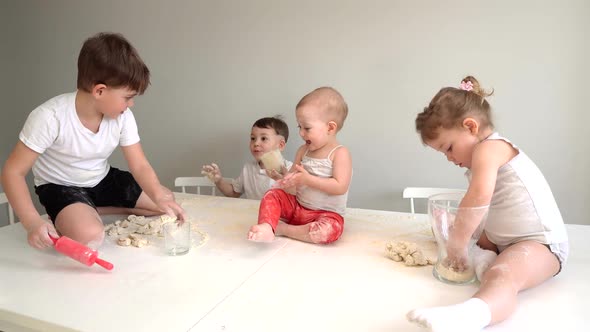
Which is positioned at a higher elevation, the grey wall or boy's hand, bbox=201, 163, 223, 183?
the grey wall

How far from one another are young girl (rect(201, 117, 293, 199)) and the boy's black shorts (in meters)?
0.36

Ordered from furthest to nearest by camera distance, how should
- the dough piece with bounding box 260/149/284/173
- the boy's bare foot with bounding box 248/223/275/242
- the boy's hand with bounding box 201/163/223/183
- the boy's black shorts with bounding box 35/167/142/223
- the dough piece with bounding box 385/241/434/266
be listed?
1. the boy's hand with bounding box 201/163/223/183
2. the dough piece with bounding box 260/149/284/173
3. the boy's black shorts with bounding box 35/167/142/223
4. the boy's bare foot with bounding box 248/223/275/242
5. the dough piece with bounding box 385/241/434/266

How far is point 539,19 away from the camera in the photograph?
1522 mm

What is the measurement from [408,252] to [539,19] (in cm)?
110

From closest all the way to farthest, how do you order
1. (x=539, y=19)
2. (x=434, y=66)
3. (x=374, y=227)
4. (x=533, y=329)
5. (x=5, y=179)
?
(x=533, y=329) < (x=5, y=179) < (x=374, y=227) < (x=539, y=19) < (x=434, y=66)

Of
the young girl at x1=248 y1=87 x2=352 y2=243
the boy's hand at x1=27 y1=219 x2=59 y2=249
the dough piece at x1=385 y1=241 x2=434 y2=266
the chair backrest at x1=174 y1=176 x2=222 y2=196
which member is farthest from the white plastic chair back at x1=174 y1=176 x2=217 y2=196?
the dough piece at x1=385 y1=241 x2=434 y2=266

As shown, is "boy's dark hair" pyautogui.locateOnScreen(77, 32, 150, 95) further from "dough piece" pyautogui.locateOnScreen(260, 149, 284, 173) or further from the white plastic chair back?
the white plastic chair back

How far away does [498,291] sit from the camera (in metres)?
0.76

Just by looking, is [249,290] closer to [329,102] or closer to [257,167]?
[329,102]

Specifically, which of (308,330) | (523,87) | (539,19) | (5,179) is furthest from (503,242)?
(5,179)

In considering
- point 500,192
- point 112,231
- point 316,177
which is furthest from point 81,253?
point 500,192

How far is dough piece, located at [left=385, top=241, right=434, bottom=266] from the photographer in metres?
0.98

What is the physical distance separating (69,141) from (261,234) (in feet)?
2.26

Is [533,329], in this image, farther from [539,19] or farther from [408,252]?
[539,19]
